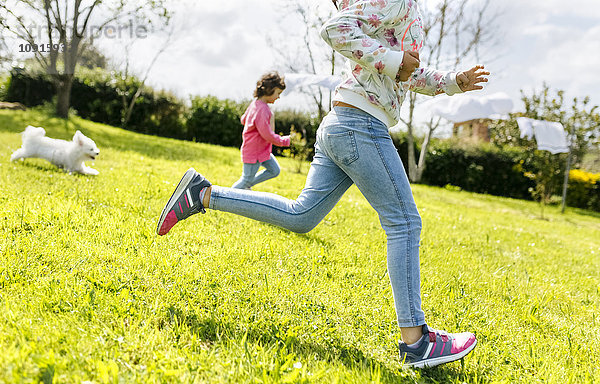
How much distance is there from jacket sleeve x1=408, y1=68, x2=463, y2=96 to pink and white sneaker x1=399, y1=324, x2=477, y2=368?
114 cm

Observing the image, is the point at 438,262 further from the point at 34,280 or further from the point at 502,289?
the point at 34,280

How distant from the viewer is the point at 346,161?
2012 millimetres

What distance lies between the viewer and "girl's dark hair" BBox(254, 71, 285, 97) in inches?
190

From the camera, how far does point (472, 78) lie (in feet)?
6.54

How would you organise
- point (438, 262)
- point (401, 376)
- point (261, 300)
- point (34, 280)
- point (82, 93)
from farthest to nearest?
point (82, 93)
point (438, 262)
point (261, 300)
point (34, 280)
point (401, 376)

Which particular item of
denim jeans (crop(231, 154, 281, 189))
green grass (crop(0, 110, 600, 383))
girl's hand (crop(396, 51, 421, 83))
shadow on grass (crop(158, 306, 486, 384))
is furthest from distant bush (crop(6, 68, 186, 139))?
girl's hand (crop(396, 51, 421, 83))

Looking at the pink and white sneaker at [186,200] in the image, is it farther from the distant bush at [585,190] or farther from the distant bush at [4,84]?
the distant bush at [585,190]

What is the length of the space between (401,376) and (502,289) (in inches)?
75.5

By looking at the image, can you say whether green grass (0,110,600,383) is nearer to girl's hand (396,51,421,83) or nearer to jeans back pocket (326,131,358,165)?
jeans back pocket (326,131,358,165)

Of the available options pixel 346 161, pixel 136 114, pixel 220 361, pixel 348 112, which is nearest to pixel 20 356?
pixel 220 361

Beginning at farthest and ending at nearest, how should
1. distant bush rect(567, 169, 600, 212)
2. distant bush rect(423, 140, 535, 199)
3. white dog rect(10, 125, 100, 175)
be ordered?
distant bush rect(423, 140, 535, 199) → distant bush rect(567, 169, 600, 212) → white dog rect(10, 125, 100, 175)

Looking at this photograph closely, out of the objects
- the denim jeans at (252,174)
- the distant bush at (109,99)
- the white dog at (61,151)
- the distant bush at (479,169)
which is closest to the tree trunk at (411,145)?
the distant bush at (479,169)

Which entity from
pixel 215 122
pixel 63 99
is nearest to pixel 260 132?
pixel 215 122

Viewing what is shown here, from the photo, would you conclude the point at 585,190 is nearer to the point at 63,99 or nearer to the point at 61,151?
the point at 61,151
